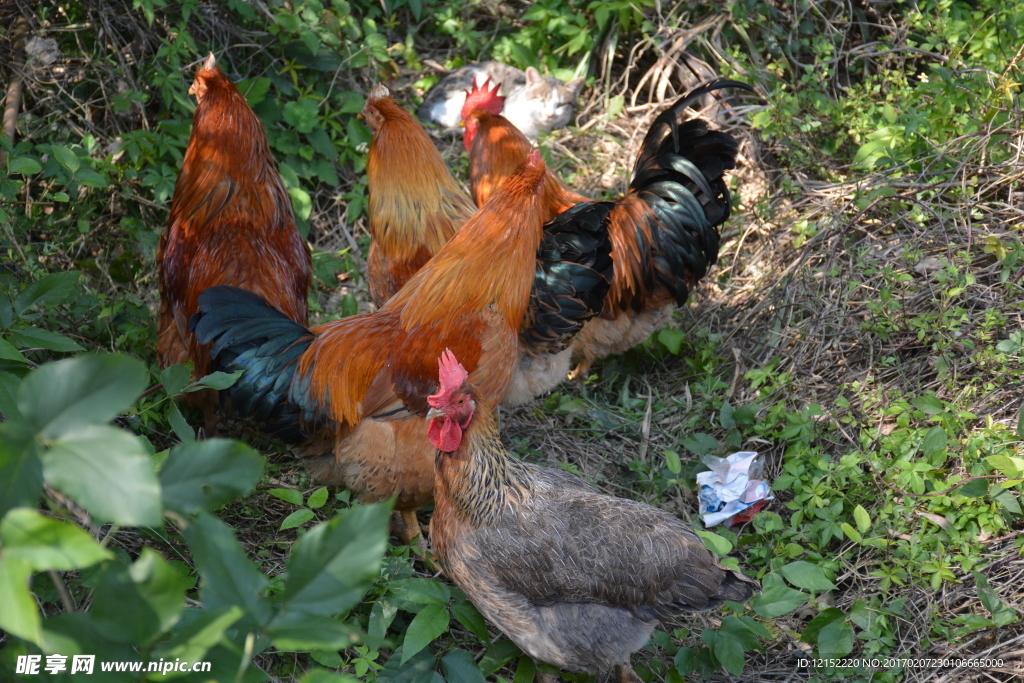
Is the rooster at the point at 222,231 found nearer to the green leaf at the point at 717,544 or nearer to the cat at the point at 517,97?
the cat at the point at 517,97

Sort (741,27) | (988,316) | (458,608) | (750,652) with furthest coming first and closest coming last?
1. (741,27)
2. (988,316)
3. (750,652)
4. (458,608)

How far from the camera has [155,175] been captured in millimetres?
4715

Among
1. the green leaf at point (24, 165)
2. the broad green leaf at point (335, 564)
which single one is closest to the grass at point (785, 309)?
the green leaf at point (24, 165)

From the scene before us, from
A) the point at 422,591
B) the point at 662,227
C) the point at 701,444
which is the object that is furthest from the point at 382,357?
the point at 662,227

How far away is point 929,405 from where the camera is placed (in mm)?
3586

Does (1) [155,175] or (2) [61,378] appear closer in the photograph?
(2) [61,378]

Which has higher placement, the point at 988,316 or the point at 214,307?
the point at 214,307

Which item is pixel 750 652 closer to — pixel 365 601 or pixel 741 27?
pixel 365 601

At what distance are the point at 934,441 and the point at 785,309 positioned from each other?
151 cm

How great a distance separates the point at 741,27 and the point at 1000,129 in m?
2.39

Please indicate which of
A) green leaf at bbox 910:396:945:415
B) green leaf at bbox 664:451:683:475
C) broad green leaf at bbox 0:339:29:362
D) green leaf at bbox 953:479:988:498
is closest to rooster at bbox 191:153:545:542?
green leaf at bbox 664:451:683:475

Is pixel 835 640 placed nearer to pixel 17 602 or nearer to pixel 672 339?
pixel 672 339

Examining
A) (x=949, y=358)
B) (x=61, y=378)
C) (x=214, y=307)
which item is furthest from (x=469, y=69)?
(x=61, y=378)

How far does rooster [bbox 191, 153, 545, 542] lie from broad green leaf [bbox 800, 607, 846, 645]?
1.71 metres
